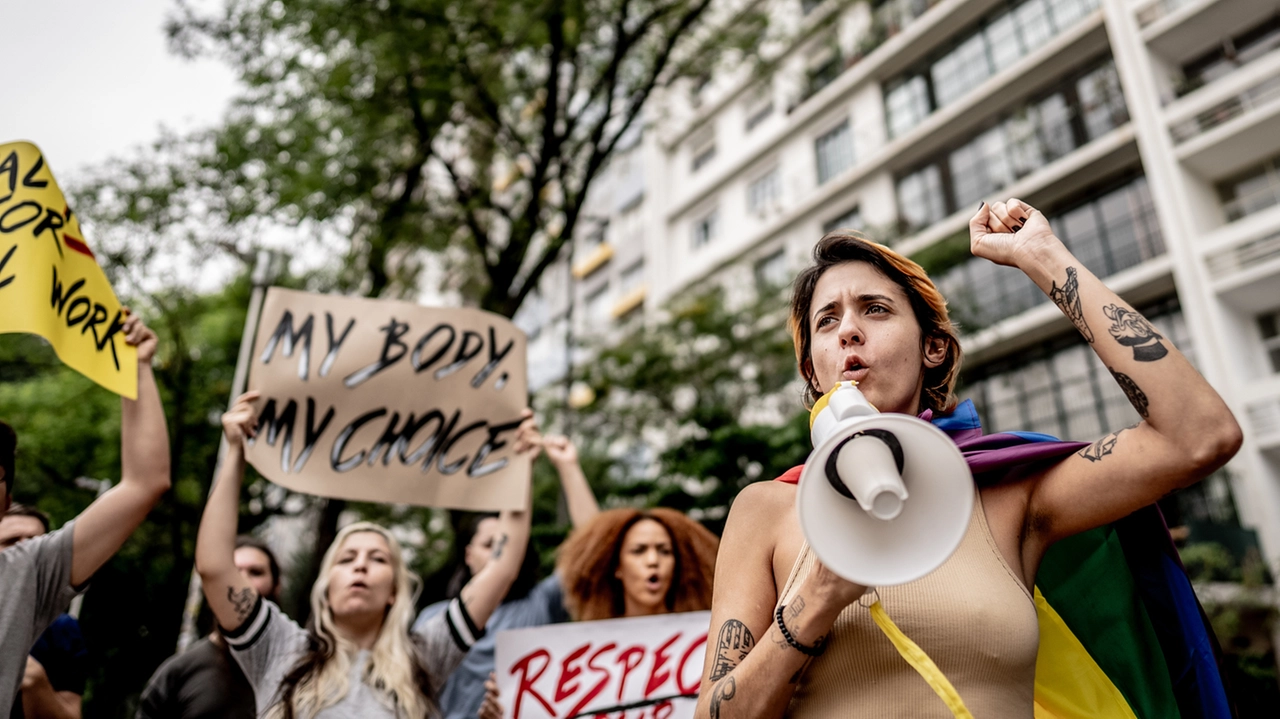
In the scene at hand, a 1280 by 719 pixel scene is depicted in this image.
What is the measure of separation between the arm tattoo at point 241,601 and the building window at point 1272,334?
1709cm

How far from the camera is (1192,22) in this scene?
16.1 m

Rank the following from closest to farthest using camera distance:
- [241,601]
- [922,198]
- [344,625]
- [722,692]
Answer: [722,692]
[241,601]
[344,625]
[922,198]

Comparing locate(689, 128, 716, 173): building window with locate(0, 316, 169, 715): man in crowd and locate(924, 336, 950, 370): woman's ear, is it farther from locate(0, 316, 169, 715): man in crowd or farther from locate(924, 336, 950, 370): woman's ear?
locate(924, 336, 950, 370): woman's ear

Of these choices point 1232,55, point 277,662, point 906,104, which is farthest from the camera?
point 906,104

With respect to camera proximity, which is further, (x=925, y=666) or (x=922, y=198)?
(x=922, y=198)

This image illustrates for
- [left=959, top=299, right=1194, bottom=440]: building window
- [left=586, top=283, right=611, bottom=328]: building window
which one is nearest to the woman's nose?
[left=959, top=299, right=1194, bottom=440]: building window

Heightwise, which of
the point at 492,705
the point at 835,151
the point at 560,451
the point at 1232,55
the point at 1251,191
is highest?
the point at 835,151

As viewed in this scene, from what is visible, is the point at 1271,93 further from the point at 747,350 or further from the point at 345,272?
the point at 345,272

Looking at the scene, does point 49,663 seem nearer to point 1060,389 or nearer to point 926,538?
point 926,538

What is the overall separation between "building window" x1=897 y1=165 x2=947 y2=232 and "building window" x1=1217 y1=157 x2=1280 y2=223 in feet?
16.9

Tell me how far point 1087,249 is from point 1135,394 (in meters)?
17.9

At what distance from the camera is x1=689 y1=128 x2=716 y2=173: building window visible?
86.6ft

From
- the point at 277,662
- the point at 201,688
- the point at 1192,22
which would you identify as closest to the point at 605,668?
the point at 277,662

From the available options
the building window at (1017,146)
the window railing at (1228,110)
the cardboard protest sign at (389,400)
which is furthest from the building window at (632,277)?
the cardboard protest sign at (389,400)
